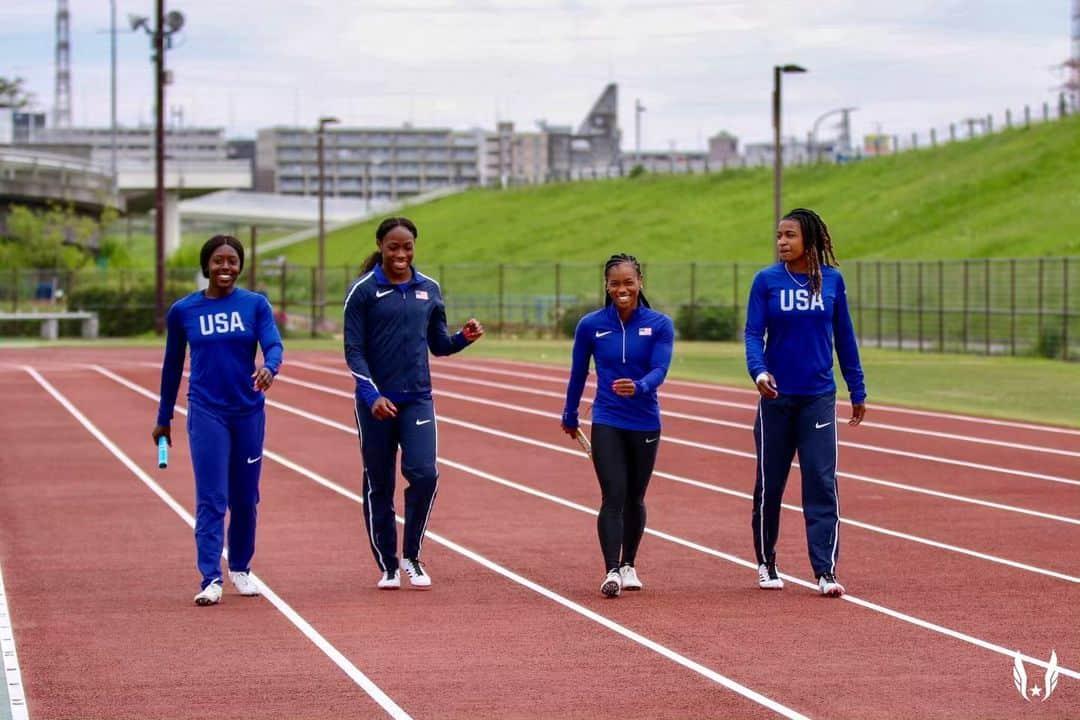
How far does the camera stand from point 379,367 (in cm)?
1019

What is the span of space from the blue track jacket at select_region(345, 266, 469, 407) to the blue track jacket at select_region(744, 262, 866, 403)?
161 cm

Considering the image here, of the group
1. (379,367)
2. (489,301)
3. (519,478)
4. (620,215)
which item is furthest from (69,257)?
(379,367)

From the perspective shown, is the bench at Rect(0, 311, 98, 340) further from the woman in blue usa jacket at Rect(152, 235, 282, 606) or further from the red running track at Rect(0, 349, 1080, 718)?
the woman in blue usa jacket at Rect(152, 235, 282, 606)

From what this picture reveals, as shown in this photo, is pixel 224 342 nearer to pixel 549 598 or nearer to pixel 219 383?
pixel 219 383

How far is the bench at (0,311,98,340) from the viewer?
50406mm

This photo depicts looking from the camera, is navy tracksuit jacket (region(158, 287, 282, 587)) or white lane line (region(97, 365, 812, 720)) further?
navy tracksuit jacket (region(158, 287, 282, 587))

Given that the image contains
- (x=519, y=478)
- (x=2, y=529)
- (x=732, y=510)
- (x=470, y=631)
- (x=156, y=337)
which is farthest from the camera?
(x=156, y=337)

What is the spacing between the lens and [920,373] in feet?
111

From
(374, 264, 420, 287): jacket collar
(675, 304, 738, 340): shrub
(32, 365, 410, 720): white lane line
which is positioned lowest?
(32, 365, 410, 720): white lane line

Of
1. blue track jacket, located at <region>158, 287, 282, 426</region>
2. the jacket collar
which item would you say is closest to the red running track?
blue track jacket, located at <region>158, 287, 282, 426</region>

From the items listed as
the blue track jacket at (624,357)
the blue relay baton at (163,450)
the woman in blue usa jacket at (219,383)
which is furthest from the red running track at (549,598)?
the blue track jacket at (624,357)

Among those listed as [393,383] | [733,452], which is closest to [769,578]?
[393,383]

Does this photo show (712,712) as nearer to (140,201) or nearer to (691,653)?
(691,653)

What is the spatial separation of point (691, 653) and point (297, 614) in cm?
221
